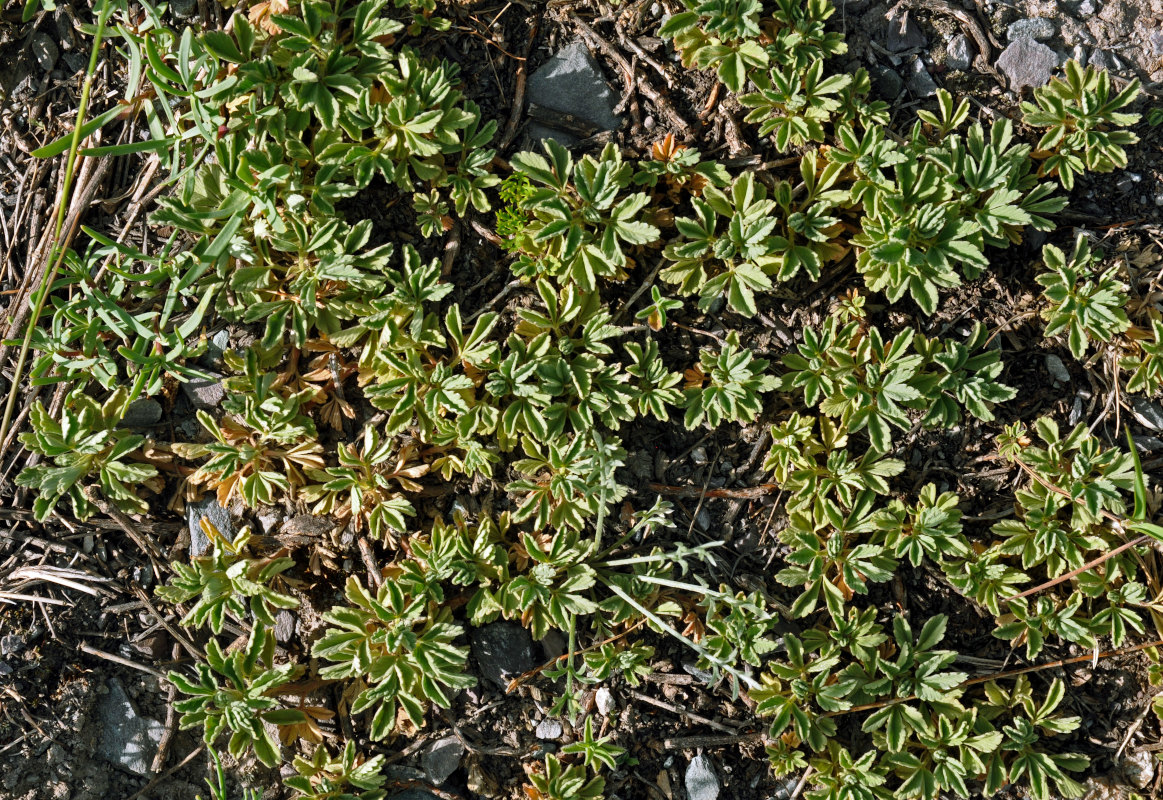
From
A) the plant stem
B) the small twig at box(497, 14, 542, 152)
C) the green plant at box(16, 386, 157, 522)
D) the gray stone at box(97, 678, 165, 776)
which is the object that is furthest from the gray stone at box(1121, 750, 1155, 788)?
the plant stem

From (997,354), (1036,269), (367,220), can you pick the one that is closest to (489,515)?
(367,220)

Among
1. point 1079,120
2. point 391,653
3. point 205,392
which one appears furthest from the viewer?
point 205,392

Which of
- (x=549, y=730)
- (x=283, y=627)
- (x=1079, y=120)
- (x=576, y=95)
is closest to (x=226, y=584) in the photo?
(x=283, y=627)

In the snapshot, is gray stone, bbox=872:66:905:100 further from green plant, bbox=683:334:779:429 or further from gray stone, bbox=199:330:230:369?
gray stone, bbox=199:330:230:369

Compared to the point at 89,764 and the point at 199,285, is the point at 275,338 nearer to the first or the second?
the point at 199,285

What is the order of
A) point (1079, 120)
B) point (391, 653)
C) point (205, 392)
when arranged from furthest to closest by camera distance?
point (205, 392) → point (1079, 120) → point (391, 653)

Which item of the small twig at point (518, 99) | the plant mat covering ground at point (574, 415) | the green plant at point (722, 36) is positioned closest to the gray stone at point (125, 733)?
the plant mat covering ground at point (574, 415)

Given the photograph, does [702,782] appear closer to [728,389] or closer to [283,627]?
[728,389]
